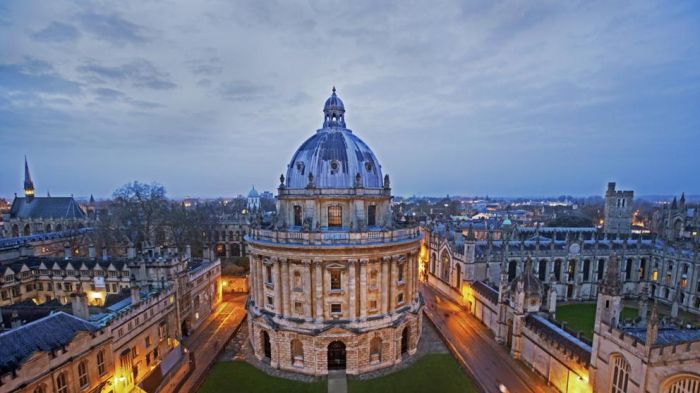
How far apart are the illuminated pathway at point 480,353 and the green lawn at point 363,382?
2299 mm

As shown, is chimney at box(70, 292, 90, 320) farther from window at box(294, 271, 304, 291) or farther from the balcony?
window at box(294, 271, 304, 291)

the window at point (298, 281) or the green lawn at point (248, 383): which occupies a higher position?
the window at point (298, 281)

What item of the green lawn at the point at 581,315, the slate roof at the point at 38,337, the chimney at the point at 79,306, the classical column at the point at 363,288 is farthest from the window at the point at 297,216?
the green lawn at the point at 581,315

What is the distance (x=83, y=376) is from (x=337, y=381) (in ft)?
70.5

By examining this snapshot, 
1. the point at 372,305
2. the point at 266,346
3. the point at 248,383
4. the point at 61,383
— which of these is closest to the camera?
the point at 61,383

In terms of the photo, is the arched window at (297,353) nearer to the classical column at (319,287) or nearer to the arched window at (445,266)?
the classical column at (319,287)

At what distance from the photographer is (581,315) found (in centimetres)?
4859

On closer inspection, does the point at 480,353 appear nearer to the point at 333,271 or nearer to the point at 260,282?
the point at 333,271

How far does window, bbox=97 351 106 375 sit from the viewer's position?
2784cm

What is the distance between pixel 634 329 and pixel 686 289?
1614 inches

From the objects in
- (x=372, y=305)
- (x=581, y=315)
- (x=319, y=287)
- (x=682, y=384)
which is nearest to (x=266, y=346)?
(x=319, y=287)

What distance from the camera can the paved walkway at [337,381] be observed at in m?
31.9

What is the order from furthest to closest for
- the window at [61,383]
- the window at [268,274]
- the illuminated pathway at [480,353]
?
the window at [268,274] < the illuminated pathway at [480,353] < the window at [61,383]

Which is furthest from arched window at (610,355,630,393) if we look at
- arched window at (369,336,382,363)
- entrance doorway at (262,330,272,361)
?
entrance doorway at (262,330,272,361)
